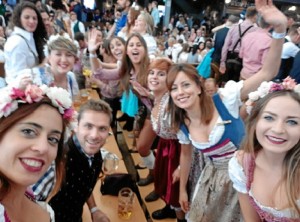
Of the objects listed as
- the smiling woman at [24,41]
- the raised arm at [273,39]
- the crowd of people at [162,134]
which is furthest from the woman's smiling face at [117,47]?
the raised arm at [273,39]

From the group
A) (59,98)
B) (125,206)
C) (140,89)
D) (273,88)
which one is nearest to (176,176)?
(125,206)

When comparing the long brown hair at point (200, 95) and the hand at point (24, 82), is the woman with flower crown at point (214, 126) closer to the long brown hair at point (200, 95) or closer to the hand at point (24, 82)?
the long brown hair at point (200, 95)

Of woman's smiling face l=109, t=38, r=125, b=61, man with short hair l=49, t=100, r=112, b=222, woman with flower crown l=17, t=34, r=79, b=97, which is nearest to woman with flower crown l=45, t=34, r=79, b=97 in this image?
woman with flower crown l=17, t=34, r=79, b=97

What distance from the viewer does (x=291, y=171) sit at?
4.24ft

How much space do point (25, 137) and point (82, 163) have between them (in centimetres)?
73

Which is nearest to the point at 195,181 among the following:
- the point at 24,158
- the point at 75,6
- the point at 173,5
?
the point at 24,158

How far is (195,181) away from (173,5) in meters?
15.1

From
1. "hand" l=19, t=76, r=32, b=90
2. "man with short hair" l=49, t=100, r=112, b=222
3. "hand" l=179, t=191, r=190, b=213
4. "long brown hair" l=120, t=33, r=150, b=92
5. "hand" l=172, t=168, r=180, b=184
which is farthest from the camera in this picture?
"long brown hair" l=120, t=33, r=150, b=92

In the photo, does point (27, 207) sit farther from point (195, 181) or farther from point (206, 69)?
point (206, 69)

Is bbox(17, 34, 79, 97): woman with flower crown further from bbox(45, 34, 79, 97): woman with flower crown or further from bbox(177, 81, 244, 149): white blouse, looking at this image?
bbox(177, 81, 244, 149): white blouse

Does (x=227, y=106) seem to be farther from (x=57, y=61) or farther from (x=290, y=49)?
(x=290, y=49)

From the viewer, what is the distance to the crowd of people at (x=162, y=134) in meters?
0.99

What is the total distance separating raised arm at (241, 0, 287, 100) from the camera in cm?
162

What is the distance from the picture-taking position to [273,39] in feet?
5.62
